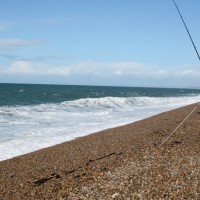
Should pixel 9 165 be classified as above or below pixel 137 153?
below

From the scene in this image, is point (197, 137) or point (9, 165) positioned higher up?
point (197, 137)

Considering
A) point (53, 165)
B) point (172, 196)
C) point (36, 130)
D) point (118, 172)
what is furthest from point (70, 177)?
point (36, 130)

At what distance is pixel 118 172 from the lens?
26.8 ft

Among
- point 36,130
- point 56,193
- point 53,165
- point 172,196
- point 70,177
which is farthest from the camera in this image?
point 36,130

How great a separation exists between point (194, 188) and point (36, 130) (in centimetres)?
1466

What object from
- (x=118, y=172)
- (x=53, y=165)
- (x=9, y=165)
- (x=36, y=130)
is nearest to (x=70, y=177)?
(x=118, y=172)

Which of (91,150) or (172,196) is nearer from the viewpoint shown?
(172,196)

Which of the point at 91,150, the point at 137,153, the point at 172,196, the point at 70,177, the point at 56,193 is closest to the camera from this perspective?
the point at 172,196

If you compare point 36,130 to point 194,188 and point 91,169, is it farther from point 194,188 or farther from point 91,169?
point 194,188

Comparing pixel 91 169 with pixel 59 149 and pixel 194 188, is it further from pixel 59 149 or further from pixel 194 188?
pixel 59 149

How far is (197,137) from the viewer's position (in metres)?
11.9

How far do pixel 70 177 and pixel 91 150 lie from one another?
12.9 feet

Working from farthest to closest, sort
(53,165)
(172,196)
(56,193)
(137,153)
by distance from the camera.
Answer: (53,165), (137,153), (56,193), (172,196)

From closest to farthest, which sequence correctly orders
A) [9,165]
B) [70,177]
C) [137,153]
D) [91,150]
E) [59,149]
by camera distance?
[70,177]
[137,153]
[9,165]
[91,150]
[59,149]
